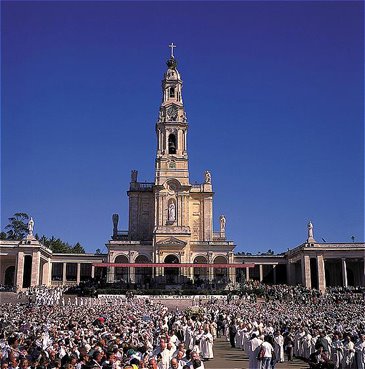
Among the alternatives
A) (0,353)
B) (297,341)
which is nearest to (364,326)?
(297,341)

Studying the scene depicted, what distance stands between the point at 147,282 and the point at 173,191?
514 inches

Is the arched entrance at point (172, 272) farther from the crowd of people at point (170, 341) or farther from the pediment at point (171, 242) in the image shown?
the crowd of people at point (170, 341)

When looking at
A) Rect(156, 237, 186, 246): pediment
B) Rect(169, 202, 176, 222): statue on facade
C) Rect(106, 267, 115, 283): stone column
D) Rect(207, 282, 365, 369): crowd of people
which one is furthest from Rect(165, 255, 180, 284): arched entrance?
Rect(207, 282, 365, 369): crowd of people

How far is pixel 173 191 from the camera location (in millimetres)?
74750

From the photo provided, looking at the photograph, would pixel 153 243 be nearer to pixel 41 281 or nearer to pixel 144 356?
pixel 41 281

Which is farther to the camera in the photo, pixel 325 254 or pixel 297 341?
pixel 325 254

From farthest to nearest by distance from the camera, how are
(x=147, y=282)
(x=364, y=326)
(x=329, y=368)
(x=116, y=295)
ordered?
(x=147, y=282)
(x=116, y=295)
(x=364, y=326)
(x=329, y=368)

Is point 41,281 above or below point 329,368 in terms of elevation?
above

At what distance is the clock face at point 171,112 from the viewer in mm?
78875

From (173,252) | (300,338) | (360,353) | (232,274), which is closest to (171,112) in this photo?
(173,252)

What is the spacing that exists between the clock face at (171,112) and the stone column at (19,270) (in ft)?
90.2

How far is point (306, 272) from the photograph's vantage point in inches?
2749

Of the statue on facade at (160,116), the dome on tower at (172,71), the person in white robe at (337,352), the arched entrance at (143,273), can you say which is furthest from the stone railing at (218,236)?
the person in white robe at (337,352)

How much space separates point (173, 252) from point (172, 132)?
17.6 m
